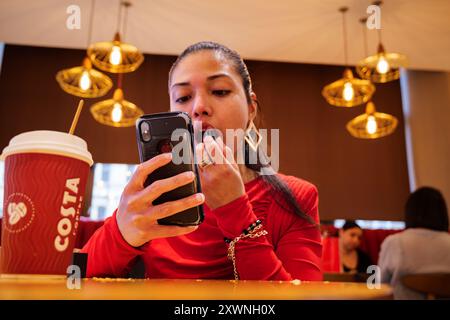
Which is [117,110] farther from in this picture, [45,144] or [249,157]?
[45,144]

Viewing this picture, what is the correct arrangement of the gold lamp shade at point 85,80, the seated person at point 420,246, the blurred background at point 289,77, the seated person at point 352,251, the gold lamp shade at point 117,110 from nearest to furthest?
the seated person at point 420,246, the gold lamp shade at point 85,80, the gold lamp shade at point 117,110, the seated person at point 352,251, the blurred background at point 289,77

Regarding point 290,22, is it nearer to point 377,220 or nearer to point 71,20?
point 71,20

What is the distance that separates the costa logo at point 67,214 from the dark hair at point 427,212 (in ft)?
7.17

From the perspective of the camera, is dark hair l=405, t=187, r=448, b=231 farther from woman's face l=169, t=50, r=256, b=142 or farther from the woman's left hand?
the woman's left hand

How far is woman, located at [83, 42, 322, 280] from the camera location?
62 centimetres

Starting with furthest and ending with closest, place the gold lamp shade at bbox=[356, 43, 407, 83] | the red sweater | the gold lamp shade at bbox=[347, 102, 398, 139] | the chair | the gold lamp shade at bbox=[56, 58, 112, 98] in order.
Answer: the gold lamp shade at bbox=[347, 102, 398, 139] < the gold lamp shade at bbox=[356, 43, 407, 83] < the gold lamp shade at bbox=[56, 58, 112, 98] < the chair < the red sweater

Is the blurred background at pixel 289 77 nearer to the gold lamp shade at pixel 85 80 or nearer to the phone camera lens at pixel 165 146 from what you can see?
the gold lamp shade at pixel 85 80

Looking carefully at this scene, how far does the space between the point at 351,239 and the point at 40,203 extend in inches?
125

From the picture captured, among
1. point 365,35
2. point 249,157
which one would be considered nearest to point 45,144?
point 249,157

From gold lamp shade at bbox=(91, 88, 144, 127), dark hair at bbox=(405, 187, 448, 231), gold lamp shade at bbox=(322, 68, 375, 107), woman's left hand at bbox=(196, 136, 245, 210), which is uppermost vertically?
gold lamp shade at bbox=(322, 68, 375, 107)

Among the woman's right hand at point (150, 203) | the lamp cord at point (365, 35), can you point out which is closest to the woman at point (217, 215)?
the woman's right hand at point (150, 203)

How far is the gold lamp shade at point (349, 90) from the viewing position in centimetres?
328

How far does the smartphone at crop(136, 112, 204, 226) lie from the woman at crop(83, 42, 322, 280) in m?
0.02

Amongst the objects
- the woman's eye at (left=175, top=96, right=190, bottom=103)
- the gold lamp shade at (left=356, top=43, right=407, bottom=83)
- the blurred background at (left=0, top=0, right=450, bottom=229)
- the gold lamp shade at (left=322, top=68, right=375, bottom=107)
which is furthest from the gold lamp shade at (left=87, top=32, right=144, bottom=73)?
the woman's eye at (left=175, top=96, right=190, bottom=103)
